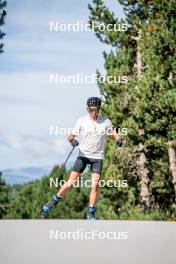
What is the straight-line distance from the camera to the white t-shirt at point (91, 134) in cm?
684

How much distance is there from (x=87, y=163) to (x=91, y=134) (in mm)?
380

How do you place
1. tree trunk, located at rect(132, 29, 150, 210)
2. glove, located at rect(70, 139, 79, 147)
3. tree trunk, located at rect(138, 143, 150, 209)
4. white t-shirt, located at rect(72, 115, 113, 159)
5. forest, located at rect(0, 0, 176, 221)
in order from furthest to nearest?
tree trunk, located at rect(138, 143, 150, 209)
tree trunk, located at rect(132, 29, 150, 210)
forest, located at rect(0, 0, 176, 221)
white t-shirt, located at rect(72, 115, 113, 159)
glove, located at rect(70, 139, 79, 147)

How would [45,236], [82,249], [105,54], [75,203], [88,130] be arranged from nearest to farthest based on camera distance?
[82,249] → [45,236] → [88,130] → [105,54] → [75,203]

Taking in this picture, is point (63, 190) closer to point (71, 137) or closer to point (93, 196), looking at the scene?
point (93, 196)

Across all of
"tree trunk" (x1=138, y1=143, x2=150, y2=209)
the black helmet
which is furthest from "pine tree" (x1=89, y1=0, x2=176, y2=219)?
the black helmet

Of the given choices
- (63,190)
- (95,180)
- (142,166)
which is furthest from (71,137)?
(142,166)

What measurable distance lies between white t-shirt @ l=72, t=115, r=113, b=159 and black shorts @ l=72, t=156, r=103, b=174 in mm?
51

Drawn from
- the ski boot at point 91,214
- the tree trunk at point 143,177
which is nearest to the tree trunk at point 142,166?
the tree trunk at point 143,177

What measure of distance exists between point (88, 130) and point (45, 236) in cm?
185

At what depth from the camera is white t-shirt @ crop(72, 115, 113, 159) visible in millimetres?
6844

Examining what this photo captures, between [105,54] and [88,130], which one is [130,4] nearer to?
[105,54]

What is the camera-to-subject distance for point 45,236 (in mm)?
5348

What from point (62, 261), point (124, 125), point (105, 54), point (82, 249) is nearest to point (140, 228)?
point (82, 249)

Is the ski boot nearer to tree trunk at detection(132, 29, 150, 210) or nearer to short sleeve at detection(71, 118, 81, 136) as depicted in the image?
short sleeve at detection(71, 118, 81, 136)
